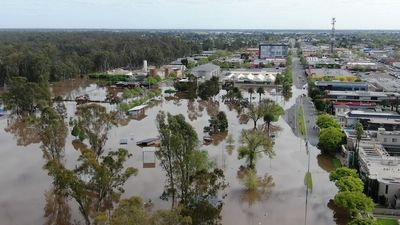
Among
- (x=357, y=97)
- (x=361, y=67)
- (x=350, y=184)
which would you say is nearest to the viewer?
(x=350, y=184)

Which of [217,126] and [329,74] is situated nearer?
[217,126]

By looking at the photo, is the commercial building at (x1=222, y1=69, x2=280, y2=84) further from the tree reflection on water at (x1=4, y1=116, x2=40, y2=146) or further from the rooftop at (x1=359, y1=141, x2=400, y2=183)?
the rooftop at (x1=359, y1=141, x2=400, y2=183)

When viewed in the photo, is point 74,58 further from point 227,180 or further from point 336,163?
point 336,163

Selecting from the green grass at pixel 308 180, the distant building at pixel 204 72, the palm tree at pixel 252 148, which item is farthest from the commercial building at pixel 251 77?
the green grass at pixel 308 180

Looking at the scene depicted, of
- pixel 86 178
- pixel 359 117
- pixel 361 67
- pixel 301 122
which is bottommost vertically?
pixel 301 122

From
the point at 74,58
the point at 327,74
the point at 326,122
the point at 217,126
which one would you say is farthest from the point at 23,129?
the point at 327,74

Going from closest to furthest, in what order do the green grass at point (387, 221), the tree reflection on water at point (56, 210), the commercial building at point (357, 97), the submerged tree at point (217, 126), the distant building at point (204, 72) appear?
1. the green grass at point (387, 221)
2. the tree reflection on water at point (56, 210)
3. the submerged tree at point (217, 126)
4. the commercial building at point (357, 97)
5. the distant building at point (204, 72)

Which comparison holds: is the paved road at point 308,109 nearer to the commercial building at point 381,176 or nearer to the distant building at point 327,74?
the distant building at point 327,74

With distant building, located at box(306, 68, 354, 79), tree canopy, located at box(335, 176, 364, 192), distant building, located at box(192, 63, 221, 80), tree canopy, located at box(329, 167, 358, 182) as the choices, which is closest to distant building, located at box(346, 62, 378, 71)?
distant building, located at box(306, 68, 354, 79)

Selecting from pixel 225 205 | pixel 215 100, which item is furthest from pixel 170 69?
pixel 225 205
